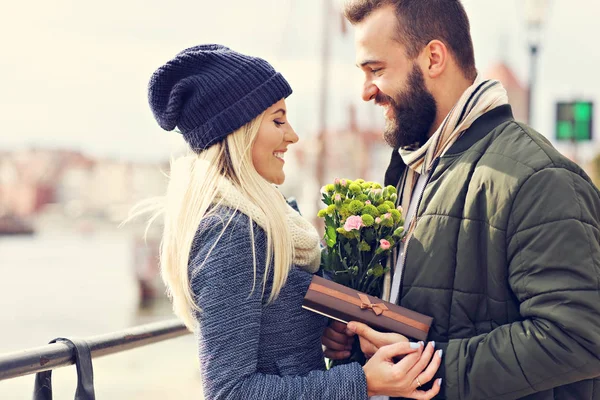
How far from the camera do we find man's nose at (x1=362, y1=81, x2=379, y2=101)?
2672 mm

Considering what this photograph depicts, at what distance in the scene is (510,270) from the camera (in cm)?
209

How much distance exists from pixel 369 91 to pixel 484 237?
2.52 feet

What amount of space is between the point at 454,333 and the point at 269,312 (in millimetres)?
547

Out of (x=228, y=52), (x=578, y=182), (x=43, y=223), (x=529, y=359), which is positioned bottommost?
(x=43, y=223)

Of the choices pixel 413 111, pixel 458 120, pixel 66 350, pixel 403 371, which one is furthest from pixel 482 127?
pixel 66 350

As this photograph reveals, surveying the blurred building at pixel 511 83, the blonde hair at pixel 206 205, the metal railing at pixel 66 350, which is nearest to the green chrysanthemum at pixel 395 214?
the blonde hair at pixel 206 205

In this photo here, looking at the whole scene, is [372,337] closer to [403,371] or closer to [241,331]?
[403,371]

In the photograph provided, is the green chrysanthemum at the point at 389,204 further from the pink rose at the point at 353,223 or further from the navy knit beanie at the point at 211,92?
the navy knit beanie at the point at 211,92

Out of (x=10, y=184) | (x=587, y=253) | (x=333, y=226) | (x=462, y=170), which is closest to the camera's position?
(x=587, y=253)

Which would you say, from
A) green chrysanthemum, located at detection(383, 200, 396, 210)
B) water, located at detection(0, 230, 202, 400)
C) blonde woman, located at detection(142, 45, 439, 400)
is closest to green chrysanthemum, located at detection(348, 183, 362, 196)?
green chrysanthemum, located at detection(383, 200, 396, 210)

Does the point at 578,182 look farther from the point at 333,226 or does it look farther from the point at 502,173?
the point at 333,226

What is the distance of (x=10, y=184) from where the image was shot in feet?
347

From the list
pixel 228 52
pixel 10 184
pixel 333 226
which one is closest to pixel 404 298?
pixel 333 226

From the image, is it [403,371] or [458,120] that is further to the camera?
[458,120]
